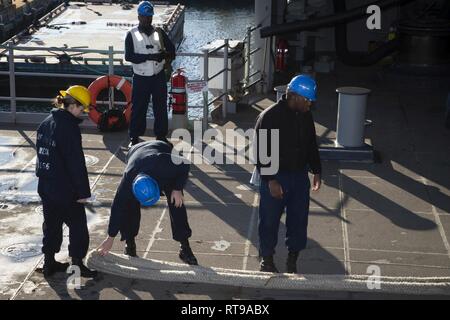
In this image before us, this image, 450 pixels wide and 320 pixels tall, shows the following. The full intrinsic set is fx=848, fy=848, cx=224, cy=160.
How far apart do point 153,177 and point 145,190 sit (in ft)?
1.10

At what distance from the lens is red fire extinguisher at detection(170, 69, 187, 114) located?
41.1ft

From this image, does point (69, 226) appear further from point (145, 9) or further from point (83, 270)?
point (145, 9)

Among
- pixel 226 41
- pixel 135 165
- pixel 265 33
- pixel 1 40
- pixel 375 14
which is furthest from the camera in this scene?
pixel 1 40

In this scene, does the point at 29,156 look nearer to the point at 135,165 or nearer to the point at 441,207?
the point at 135,165

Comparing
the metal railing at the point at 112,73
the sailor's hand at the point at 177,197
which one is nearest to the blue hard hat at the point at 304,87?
the sailor's hand at the point at 177,197

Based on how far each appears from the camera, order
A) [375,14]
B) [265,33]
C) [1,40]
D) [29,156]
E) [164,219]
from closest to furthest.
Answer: [164,219]
[29,156]
[265,33]
[375,14]
[1,40]

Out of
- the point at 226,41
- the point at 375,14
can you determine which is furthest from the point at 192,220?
the point at 375,14

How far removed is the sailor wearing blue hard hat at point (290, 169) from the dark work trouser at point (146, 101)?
407cm

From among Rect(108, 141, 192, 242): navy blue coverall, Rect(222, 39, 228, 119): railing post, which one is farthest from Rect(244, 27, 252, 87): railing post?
Rect(108, 141, 192, 242): navy blue coverall

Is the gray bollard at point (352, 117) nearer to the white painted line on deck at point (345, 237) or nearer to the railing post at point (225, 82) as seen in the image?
the white painted line on deck at point (345, 237)

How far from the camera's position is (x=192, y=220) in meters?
9.41

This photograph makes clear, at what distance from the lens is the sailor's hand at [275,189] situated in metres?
7.48

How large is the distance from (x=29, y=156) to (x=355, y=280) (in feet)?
18.6

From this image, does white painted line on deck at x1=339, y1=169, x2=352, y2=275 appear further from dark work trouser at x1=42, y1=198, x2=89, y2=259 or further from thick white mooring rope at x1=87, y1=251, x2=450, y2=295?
dark work trouser at x1=42, y1=198, x2=89, y2=259
